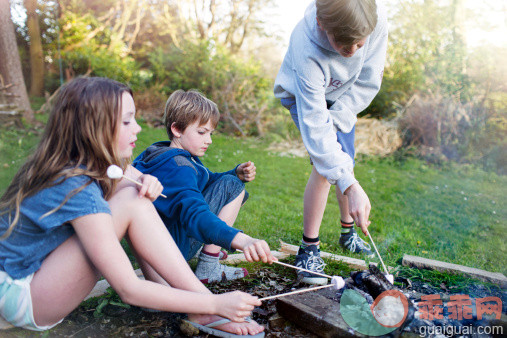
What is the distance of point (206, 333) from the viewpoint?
174 centimetres

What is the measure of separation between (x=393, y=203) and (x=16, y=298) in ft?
13.3

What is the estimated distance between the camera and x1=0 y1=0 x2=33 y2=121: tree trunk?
626 centimetres

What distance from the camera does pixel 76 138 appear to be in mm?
1563

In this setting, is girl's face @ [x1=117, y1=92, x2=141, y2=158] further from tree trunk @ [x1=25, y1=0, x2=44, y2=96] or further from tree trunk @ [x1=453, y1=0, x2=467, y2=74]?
tree trunk @ [x1=25, y1=0, x2=44, y2=96]

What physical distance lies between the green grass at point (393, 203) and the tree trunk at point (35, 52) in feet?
14.6

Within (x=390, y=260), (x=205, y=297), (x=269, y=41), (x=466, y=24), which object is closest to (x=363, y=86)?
(x=390, y=260)

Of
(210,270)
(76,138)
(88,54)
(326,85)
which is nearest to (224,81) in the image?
(88,54)

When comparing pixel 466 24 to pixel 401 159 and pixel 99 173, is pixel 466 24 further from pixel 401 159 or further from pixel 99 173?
pixel 99 173

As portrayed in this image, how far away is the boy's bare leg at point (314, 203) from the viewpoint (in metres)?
2.43

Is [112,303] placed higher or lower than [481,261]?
higher

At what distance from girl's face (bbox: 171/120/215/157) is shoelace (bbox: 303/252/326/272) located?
886 mm

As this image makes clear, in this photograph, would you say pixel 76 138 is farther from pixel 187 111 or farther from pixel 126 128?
pixel 187 111

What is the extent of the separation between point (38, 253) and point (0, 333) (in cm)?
41

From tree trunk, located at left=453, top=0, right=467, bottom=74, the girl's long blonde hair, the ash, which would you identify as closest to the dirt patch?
tree trunk, located at left=453, top=0, right=467, bottom=74
